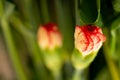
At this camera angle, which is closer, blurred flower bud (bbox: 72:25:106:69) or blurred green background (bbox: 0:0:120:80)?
blurred flower bud (bbox: 72:25:106:69)

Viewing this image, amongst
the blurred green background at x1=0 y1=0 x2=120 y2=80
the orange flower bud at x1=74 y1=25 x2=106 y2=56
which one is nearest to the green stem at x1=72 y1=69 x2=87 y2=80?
the blurred green background at x1=0 y1=0 x2=120 y2=80

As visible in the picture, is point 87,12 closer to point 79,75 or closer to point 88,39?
point 88,39

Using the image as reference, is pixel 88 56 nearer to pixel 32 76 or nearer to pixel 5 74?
pixel 32 76

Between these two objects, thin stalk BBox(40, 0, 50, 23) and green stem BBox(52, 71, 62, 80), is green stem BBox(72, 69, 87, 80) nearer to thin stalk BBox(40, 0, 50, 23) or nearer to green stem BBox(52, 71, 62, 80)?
green stem BBox(52, 71, 62, 80)

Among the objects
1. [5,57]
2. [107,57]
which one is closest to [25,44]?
[5,57]

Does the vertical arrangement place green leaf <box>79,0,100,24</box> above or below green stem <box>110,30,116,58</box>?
above

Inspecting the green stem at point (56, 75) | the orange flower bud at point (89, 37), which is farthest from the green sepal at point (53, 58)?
the orange flower bud at point (89, 37)
